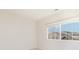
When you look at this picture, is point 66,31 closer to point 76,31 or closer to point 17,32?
point 76,31

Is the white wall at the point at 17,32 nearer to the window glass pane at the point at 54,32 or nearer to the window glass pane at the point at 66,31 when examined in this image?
the window glass pane at the point at 54,32

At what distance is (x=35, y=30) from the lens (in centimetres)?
196

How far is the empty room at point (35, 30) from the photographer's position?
1.91 metres

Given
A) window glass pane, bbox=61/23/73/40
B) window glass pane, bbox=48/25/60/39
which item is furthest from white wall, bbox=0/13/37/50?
window glass pane, bbox=61/23/73/40

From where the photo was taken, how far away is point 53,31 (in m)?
2.20

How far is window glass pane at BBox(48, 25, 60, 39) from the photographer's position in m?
2.13

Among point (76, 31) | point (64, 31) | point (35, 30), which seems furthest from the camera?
point (64, 31)

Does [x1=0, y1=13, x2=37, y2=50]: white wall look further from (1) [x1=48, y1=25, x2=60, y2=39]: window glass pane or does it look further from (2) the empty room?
(1) [x1=48, y1=25, x2=60, y2=39]: window glass pane

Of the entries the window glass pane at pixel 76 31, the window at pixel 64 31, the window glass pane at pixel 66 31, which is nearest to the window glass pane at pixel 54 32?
the window at pixel 64 31

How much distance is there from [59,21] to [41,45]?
75cm

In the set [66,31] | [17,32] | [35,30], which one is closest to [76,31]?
[66,31]

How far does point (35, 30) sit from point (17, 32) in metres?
0.37
